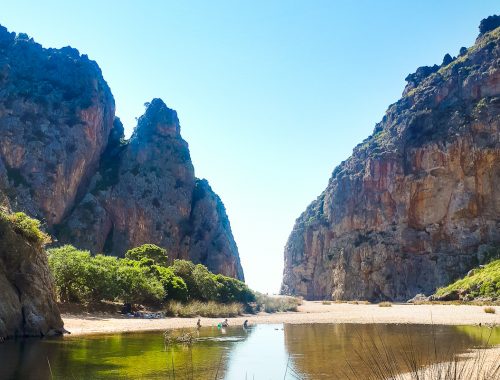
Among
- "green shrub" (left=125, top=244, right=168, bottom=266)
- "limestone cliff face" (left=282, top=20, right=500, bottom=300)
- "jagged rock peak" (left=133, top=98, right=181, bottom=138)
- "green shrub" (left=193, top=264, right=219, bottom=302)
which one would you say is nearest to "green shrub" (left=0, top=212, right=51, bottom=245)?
"green shrub" (left=193, top=264, right=219, bottom=302)

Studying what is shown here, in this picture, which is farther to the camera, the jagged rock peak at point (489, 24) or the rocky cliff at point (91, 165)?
the jagged rock peak at point (489, 24)

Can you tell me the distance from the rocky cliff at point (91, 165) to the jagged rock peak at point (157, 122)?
14.7 inches

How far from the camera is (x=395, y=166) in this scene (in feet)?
460

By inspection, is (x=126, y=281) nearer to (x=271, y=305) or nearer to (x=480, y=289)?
(x=271, y=305)

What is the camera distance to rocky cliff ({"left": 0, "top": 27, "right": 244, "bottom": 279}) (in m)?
110

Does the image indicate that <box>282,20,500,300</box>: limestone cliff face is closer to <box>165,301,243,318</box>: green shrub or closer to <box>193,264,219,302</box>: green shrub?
<box>165,301,243,318</box>: green shrub

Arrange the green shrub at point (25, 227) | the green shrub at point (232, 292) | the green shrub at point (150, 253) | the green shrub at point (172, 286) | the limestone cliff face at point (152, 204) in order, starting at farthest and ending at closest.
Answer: the limestone cliff face at point (152, 204) < the green shrub at point (150, 253) < the green shrub at point (232, 292) < the green shrub at point (172, 286) < the green shrub at point (25, 227)

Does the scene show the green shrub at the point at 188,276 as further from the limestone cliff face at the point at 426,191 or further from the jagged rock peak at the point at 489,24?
the jagged rock peak at the point at 489,24

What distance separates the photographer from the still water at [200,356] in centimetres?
1816

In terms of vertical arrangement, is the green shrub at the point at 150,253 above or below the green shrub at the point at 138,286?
above

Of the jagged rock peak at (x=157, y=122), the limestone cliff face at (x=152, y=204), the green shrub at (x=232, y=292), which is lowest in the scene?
the green shrub at (x=232, y=292)

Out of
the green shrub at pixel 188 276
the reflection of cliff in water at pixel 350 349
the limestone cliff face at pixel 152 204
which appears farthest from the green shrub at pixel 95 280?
the limestone cliff face at pixel 152 204

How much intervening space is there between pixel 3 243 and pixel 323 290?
149 m

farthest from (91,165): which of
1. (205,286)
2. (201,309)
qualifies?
(201,309)
